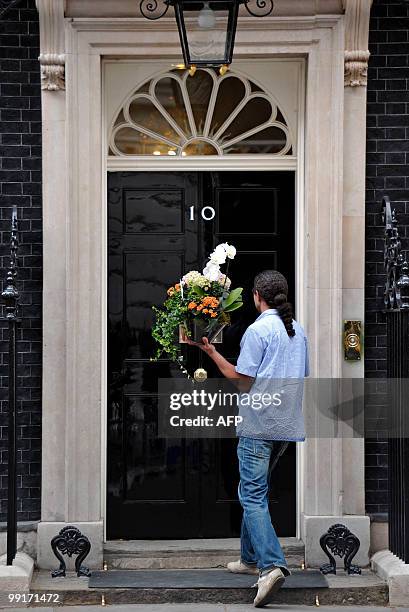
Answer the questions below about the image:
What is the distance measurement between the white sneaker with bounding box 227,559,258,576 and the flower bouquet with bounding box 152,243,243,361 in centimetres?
150

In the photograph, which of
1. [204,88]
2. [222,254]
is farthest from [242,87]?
[222,254]

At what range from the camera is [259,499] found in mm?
6980

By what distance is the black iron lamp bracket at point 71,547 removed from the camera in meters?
7.54

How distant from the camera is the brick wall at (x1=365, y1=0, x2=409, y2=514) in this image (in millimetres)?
8031

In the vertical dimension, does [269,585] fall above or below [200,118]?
below

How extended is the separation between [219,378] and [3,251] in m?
1.80

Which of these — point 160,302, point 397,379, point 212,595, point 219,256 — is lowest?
point 212,595

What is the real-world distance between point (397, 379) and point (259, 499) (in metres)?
1.25

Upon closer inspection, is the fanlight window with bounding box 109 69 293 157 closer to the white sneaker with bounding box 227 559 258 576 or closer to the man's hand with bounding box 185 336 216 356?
the man's hand with bounding box 185 336 216 356

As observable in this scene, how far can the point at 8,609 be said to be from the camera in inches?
278

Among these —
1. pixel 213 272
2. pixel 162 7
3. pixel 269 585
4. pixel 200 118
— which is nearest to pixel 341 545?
pixel 269 585

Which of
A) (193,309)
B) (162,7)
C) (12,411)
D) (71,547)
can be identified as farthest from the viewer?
(162,7)

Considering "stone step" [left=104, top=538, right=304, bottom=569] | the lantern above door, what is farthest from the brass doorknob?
the lantern above door

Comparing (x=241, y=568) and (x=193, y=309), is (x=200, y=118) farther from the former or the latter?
(x=241, y=568)
